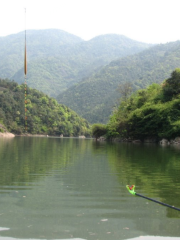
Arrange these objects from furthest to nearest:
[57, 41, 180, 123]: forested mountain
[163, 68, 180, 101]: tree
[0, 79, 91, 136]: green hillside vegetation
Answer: [57, 41, 180, 123]: forested mountain → [0, 79, 91, 136]: green hillside vegetation → [163, 68, 180, 101]: tree

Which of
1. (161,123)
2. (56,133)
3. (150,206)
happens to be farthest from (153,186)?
(56,133)

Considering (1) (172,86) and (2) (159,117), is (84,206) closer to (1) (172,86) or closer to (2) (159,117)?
(2) (159,117)

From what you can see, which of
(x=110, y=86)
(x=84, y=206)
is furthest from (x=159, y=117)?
(x=110, y=86)

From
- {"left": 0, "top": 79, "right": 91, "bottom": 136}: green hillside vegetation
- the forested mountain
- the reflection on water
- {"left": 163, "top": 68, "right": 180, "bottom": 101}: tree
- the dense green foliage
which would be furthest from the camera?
the forested mountain

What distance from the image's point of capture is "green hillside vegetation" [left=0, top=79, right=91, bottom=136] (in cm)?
12119

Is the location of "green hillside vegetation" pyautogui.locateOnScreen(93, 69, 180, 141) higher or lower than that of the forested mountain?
lower

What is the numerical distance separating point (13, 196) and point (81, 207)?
90.4 inches

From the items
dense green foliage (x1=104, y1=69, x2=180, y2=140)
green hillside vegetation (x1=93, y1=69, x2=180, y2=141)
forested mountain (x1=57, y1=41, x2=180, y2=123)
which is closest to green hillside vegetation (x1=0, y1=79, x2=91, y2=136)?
forested mountain (x1=57, y1=41, x2=180, y2=123)

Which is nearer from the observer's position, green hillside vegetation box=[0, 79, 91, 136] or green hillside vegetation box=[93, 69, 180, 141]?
green hillside vegetation box=[93, 69, 180, 141]

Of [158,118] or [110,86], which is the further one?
[110,86]

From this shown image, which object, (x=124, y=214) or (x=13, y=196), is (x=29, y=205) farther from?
(x=124, y=214)

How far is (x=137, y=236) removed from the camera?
21.8 ft

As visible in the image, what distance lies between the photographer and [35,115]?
134 m

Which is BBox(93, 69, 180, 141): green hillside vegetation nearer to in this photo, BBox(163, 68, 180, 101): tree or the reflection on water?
BBox(163, 68, 180, 101): tree
